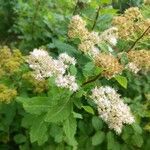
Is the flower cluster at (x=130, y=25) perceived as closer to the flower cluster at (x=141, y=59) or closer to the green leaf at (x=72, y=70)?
the flower cluster at (x=141, y=59)

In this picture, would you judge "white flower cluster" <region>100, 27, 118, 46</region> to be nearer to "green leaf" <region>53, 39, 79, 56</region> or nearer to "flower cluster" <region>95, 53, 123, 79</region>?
"green leaf" <region>53, 39, 79, 56</region>

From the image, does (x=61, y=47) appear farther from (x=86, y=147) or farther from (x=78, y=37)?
(x=86, y=147)

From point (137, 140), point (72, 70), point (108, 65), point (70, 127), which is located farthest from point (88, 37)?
point (137, 140)

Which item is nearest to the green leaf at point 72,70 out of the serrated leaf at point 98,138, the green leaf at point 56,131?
the green leaf at point 56,131

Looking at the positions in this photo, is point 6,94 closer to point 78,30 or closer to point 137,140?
point 78,30

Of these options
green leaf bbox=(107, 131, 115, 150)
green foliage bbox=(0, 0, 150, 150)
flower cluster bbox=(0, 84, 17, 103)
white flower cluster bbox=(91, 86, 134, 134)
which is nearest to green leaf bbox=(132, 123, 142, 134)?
green foliage bbox=(0, 0, 150, 150)

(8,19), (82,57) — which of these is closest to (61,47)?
(82,57)
